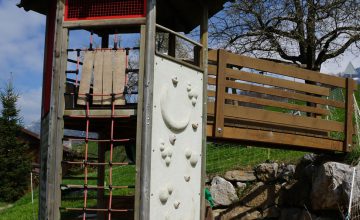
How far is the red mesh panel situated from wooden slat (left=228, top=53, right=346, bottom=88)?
225 centimetres

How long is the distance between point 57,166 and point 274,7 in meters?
14.0

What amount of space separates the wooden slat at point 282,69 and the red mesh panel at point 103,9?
88.7 inches

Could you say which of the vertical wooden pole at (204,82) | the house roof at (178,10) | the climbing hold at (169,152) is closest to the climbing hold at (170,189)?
the climbing hold at (169,152)

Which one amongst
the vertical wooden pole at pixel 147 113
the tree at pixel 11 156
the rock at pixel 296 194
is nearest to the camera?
the vertical wooden pole at pixel 147 113

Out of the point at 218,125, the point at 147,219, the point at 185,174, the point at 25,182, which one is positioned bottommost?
the point at 25,182

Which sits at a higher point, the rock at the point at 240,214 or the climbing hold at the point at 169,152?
the climbing hold at the point at 169,152

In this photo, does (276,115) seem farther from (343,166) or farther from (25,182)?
(25,182)

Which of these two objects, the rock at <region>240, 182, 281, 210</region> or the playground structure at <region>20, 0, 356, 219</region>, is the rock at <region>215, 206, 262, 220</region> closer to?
the rock at <region>240, 182, 281, 210</region>

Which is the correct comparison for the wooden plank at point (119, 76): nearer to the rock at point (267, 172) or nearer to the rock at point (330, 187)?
the rock at point (330, 187)

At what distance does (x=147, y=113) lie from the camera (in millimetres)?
6918

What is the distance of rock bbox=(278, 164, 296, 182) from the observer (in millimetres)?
12383

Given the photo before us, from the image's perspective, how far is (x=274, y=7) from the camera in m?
19.4

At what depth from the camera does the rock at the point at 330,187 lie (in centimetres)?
948

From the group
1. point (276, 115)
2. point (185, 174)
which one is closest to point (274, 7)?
point (276, 115)
